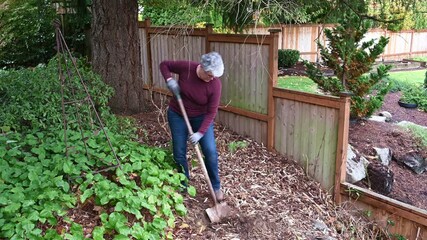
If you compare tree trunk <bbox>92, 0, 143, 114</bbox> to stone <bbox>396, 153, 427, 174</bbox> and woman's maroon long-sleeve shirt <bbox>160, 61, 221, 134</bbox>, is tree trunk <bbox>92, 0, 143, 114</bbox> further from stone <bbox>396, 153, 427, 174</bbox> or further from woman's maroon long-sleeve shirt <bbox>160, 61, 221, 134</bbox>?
stone <bbox>396, 153, 427, 174</bbox>

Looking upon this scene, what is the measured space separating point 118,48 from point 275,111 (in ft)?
7.39

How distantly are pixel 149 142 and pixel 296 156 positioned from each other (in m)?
1.72

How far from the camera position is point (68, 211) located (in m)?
3.18

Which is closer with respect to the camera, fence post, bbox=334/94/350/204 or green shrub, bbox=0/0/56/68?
fence post, bbox=334/94/350/204

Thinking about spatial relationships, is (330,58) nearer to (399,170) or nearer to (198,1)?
(399,170)

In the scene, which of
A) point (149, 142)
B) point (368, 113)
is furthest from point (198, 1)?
point (368, 113)

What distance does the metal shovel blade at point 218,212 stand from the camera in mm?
3664

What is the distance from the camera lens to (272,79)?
4844 millimetres

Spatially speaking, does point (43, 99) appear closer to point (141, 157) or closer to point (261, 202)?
point (141, 157)

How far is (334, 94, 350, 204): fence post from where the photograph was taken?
416 centimetres

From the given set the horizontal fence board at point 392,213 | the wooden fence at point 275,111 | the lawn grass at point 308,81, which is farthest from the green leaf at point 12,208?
the lawn grass at point 308,81

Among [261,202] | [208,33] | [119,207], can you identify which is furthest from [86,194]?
[208,33]

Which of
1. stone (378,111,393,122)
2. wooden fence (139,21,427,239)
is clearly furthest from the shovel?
stone (378,111,393,122)

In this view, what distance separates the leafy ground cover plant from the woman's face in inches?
34.5
